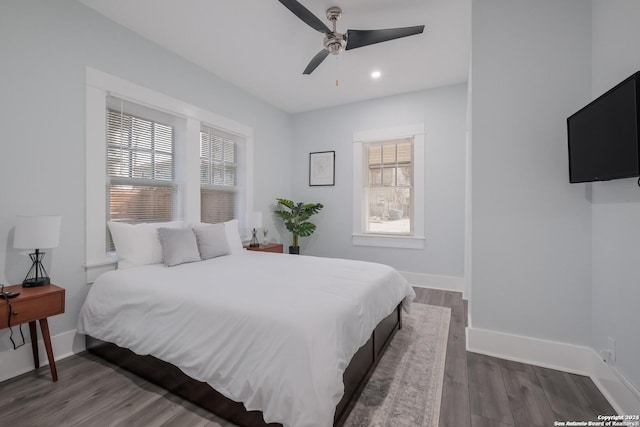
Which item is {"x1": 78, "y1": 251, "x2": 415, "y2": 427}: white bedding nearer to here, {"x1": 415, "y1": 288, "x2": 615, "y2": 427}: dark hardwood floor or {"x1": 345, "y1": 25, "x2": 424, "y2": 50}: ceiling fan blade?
{"x1": 415, "y1": 288, "x2": 615, "y2": 427}: dark hardwood floor

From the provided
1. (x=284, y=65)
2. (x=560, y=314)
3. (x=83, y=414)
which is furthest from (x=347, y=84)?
(x=83, y=414)

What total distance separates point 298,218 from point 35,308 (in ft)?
11.3

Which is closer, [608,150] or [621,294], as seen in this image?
[608,150]

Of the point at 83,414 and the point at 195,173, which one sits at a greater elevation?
the point at 195,173

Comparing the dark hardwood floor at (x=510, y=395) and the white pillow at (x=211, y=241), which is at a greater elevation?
the white pillow at (x=211, y=241)

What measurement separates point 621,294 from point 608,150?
2.85ft

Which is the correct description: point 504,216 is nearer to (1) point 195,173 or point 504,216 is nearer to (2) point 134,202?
(1) point 195,173

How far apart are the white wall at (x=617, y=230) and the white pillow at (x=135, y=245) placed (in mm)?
3522

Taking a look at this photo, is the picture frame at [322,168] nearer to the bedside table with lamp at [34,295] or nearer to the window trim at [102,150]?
the window trim at [102,150]

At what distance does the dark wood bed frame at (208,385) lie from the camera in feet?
5.13

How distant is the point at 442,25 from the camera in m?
2.73

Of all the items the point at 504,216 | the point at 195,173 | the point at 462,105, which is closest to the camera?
the point at 504,216

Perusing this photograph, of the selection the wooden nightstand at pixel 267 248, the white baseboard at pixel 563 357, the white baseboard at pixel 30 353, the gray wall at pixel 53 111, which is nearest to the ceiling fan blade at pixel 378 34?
the gray wall at pixel 53 111

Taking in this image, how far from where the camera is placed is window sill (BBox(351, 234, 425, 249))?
14.3 feet
